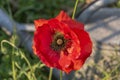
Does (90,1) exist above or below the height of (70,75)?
above

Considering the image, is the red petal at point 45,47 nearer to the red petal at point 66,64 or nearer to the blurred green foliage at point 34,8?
the red petal at point 66,64

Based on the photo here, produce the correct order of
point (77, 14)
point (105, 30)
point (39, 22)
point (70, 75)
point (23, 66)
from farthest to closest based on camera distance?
point (77, 14), point (105, 30), point (70, 75), point (23, 66), point (39, 22)

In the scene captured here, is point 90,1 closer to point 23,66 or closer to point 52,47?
point 23,66

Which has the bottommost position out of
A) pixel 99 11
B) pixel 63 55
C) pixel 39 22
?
pixel 63 55

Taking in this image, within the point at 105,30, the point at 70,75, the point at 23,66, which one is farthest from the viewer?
the point at 105,30

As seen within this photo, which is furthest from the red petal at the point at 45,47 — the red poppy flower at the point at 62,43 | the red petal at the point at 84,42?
the red petal at the point at 84,42

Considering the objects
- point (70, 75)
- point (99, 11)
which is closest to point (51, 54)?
point (70, 75)

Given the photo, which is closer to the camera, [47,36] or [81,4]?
[47,36]
